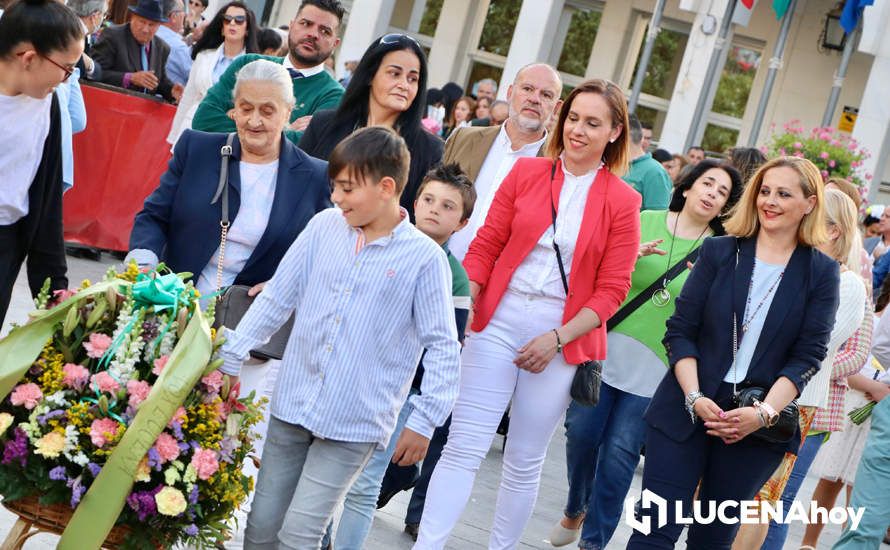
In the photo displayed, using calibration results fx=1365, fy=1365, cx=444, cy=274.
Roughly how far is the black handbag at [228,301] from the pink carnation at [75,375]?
1.12 metres

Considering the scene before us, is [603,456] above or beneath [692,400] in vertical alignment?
beneath

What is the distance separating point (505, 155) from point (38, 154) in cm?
277

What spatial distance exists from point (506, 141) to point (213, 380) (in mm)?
3358

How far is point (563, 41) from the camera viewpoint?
29.4m

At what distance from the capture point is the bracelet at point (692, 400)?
5723 millimetres

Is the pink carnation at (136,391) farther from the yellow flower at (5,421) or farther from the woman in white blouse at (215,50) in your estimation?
the woman in white blouse at (215,50)

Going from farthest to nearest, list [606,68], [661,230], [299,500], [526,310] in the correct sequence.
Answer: [606,68], [661,230], [526,310], [299,500]

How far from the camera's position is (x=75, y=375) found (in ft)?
14.4

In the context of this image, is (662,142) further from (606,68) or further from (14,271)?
(14,271)

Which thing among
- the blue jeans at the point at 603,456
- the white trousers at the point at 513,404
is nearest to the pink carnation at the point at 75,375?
the white trousers at the point at 513,404

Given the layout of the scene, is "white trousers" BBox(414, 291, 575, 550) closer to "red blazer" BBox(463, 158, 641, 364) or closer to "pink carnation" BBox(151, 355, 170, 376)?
"red blazer" BBox(463, 158, 641, 364)

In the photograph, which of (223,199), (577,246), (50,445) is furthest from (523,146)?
(50,445)

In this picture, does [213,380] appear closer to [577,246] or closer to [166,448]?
[166,448]

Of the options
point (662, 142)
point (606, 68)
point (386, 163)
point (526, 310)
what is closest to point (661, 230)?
point (526, 310)
